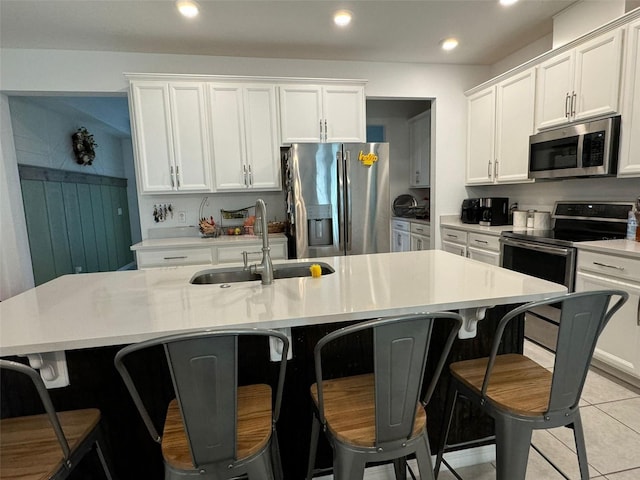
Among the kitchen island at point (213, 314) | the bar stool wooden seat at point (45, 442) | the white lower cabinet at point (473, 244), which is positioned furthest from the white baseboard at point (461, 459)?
the white lower cabinet at point (473, 244)

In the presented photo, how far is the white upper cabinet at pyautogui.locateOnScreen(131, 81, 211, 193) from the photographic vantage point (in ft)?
10.6

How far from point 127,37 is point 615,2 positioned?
3.93 metres

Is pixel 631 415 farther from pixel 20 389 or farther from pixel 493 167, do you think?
pixel 20 389

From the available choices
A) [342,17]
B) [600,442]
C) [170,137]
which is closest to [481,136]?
[342,17]

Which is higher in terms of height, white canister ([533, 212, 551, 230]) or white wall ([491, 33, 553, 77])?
white wall ([491, 33, 553, 77])

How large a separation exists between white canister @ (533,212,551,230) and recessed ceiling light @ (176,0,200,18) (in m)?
3.45

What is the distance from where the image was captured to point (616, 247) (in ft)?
7.09

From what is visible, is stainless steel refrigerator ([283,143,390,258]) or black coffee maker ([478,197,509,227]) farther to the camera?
black coffee maker ([478,197,509,227])

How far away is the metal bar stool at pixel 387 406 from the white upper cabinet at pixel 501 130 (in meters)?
2.98

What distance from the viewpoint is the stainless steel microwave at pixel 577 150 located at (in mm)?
2424

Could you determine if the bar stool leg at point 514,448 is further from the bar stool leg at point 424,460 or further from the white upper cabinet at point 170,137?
the white upper cabinet at point 170,137

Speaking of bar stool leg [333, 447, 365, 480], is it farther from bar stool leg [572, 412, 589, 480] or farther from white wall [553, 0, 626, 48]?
white wall [553, 0, 626, 48]

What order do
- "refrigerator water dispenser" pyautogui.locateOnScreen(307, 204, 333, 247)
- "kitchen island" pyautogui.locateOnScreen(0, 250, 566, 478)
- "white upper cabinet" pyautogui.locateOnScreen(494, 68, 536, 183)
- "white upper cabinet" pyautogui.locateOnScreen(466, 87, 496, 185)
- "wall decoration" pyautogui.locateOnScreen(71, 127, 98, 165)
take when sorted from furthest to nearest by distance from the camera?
"wall decoration" pyautogui.locateOnScreen(71, 127, 98, 165) < "white upper cabinet" pyautogui.locateOnScreen(466, 87, 496, 185) < "refrigerator water dispenser" pyautogui.locateOnScreen(307, 204, 333, 247) < "white upper cabinet" pyautogui.locateOnScreen(494, 68, 536, 183) < "kitchen island" pyautogui.locateOnScreen(0, 250, 566, 478)

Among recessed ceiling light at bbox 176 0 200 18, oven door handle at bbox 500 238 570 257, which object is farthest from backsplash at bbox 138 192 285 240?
oven door handle at bbox 500 238 570 257
